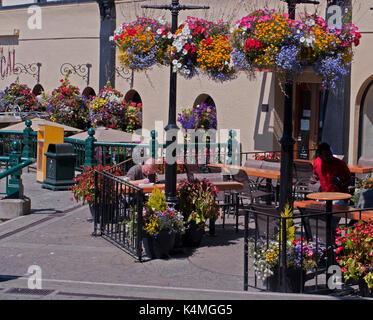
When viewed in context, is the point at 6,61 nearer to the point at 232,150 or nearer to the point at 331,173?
the point at 232,150

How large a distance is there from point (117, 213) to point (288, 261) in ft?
10.9

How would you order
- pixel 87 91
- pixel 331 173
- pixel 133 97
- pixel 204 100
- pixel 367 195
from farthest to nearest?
pixel 87 91
pixel 133 97
pixel 204 100
pixel 331 173
pixel 367 195

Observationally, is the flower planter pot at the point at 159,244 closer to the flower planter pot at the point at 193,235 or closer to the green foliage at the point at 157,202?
the green foliage at the point at 157,202

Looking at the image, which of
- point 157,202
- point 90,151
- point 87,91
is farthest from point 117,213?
point 87,91

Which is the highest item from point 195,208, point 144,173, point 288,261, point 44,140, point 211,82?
point 211,82

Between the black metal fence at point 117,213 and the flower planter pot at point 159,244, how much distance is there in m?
0.16

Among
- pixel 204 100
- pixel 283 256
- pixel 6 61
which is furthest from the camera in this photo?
pixel 6 61

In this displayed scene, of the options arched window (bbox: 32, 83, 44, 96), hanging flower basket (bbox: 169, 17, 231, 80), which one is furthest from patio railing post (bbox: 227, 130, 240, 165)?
arched window (bbox: 32, 83, 44, 96)

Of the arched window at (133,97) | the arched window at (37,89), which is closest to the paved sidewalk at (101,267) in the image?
the arched window at (133,97)

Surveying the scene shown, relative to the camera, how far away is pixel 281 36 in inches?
324

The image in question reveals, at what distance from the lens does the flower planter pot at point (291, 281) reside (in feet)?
23.7

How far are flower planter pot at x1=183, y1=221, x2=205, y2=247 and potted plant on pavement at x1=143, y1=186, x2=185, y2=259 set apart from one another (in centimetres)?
51

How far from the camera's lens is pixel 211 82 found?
1862cm

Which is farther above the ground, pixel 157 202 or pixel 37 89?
pixel 37 89
